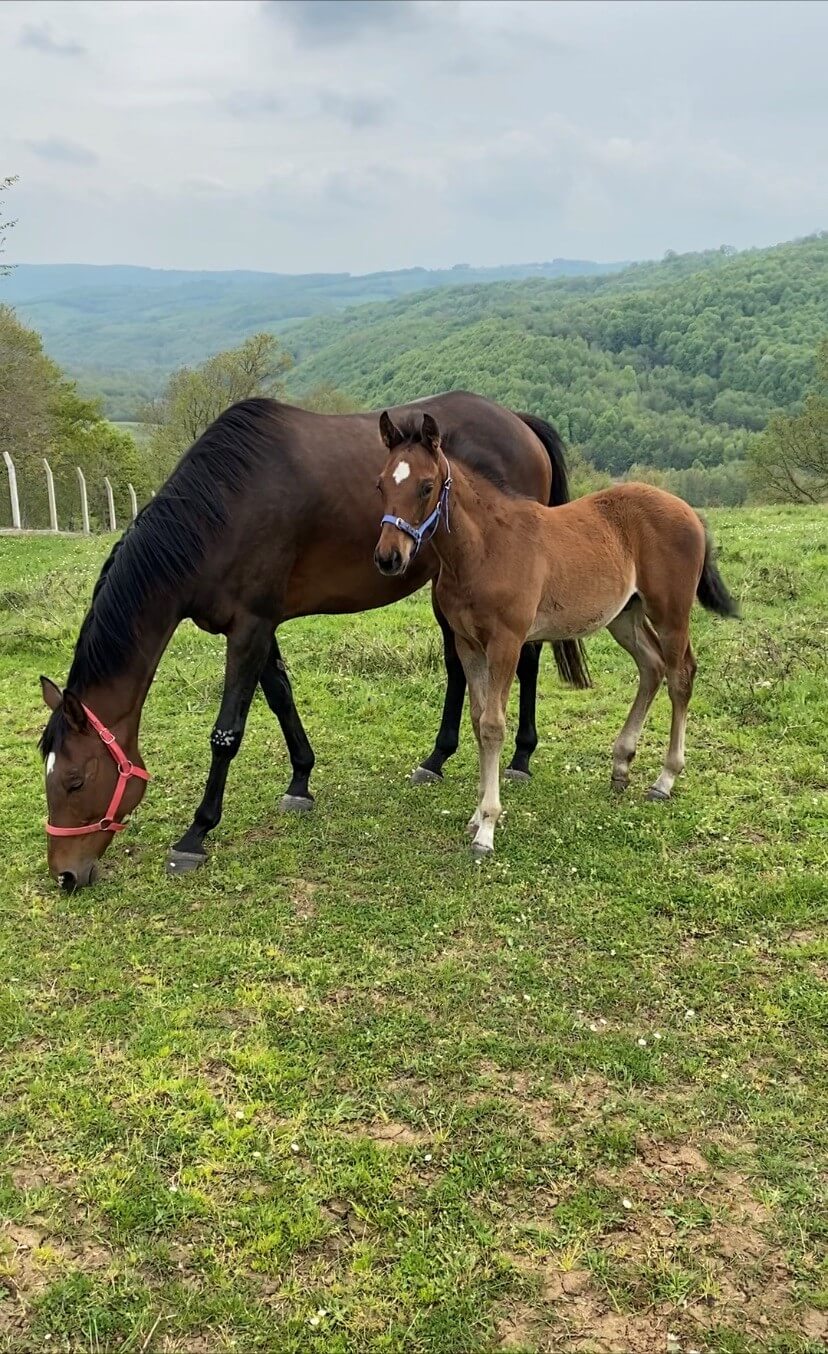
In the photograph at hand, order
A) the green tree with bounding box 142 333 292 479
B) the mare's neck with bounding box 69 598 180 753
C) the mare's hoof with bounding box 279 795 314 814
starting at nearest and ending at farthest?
the mare's neck with bounding box 69 598 180 753 < the mare's hoof with bounding box 279 795 314 814 < the green tree with bounding box 142 333 292 479

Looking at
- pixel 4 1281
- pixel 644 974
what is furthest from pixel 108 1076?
pixel 644 974

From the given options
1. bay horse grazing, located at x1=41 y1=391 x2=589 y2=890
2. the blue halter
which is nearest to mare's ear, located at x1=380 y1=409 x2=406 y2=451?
the blue halter

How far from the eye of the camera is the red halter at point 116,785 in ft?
14.8

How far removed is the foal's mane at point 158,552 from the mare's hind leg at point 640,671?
8.70 ft

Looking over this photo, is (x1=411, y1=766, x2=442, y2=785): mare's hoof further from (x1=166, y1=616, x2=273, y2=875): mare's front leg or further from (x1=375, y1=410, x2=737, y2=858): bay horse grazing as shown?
(x1=166, y1=616, x2=273, y2=875): mare's front leg

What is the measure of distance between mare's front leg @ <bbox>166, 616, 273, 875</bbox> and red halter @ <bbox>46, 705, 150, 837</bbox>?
496 millimetres

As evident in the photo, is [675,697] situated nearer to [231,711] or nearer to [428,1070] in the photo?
[231,711]

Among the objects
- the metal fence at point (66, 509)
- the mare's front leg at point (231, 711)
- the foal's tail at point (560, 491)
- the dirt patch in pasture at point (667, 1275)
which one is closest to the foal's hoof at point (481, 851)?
the mare's front leg at point (231, 711)

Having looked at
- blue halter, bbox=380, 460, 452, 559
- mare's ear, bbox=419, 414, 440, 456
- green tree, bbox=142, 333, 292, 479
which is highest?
green tree, bbox=142, 333, 292, 479

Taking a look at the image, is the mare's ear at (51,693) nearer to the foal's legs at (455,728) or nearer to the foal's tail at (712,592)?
the foal's legs at (455,728)

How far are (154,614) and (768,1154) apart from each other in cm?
382

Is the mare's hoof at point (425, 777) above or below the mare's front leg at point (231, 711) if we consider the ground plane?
below

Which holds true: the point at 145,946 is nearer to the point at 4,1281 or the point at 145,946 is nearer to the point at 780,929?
the point at 4,1281

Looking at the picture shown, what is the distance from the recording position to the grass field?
242cm
